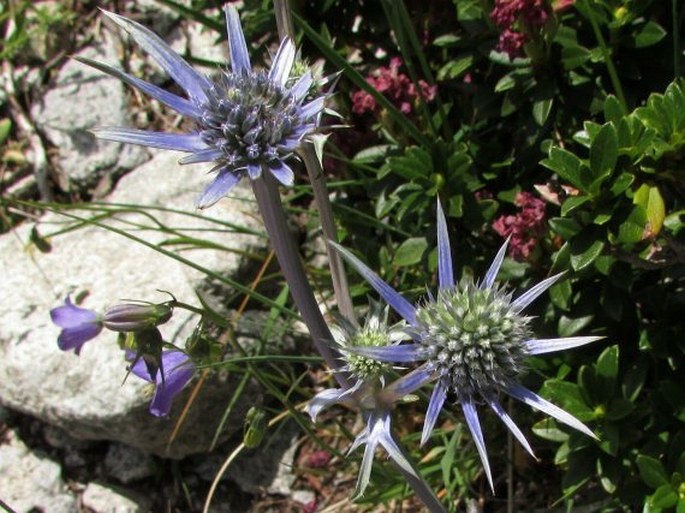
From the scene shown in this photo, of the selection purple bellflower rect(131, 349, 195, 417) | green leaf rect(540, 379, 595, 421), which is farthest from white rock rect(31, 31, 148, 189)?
green leaf rect(540, 379, 595, 421)

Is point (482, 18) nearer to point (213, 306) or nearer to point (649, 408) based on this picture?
point (649, 408)

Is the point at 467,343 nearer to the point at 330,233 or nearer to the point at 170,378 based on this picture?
the point at 330,233

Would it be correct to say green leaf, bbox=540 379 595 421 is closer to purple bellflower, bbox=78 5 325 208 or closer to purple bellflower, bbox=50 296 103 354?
purple bellflower, bbox=78 5 325 208

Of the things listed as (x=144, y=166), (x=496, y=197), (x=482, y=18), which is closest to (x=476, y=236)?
(x=496, y=197)

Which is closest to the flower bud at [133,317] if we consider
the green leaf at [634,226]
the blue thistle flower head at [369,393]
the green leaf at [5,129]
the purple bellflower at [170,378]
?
the purple bellflower at [170,378]

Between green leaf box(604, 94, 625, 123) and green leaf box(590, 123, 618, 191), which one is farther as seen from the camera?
green leaf box(604, 94, 625, 123)

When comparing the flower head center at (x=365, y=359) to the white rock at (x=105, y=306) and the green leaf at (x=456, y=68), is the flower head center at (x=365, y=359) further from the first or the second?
the white rock at (x=105, y=306)
